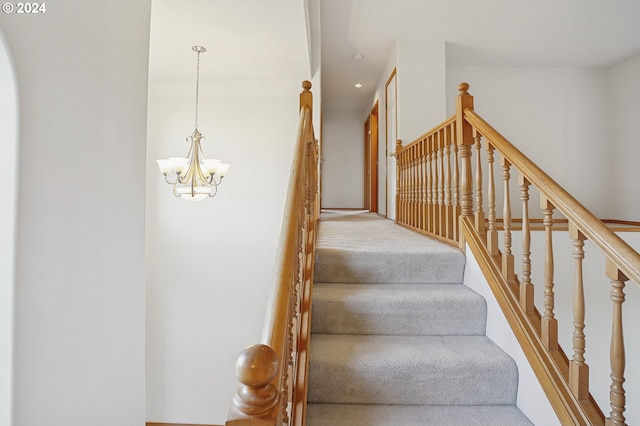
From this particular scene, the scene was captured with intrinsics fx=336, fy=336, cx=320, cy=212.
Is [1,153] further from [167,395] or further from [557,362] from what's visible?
[167,395]

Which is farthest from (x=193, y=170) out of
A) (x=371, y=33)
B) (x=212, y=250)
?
(x=371, y=33)

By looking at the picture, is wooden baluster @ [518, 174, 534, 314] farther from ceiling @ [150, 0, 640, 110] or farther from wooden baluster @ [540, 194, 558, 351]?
ceiling @ [150, 0, 640, 110]

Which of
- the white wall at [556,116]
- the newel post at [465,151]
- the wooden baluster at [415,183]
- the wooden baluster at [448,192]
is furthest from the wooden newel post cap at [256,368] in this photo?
the white wall at [556,116]

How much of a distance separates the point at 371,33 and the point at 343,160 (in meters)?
3.89

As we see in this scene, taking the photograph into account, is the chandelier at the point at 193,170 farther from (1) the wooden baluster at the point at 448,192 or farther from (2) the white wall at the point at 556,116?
(2) the white wall at the point at 556,116

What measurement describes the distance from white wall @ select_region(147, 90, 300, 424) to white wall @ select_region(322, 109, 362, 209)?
13.1ft

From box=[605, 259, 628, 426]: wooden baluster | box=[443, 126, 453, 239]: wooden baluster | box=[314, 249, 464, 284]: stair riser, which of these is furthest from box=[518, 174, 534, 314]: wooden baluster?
box=[443, 126, 453, 239]: wooden baluster

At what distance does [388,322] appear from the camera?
1788 mm

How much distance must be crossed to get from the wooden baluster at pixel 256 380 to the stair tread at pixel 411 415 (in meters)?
0.88

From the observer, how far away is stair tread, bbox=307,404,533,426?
134cm

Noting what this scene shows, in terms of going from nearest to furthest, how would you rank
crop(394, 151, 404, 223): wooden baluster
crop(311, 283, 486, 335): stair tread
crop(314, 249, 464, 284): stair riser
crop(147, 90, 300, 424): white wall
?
1. crop(311, 283, 486, 335): stair tread
2. crop(314, 249, 464, 284): stair riser
3. crop(394, 151, 404, 223): wooden baluster
4. crop(147, 90, 300, 424): white wall

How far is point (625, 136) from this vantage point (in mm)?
4992

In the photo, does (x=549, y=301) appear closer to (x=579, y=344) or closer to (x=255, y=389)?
(x=579, y=344)

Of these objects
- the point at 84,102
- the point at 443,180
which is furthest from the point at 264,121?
the point at 84,102
